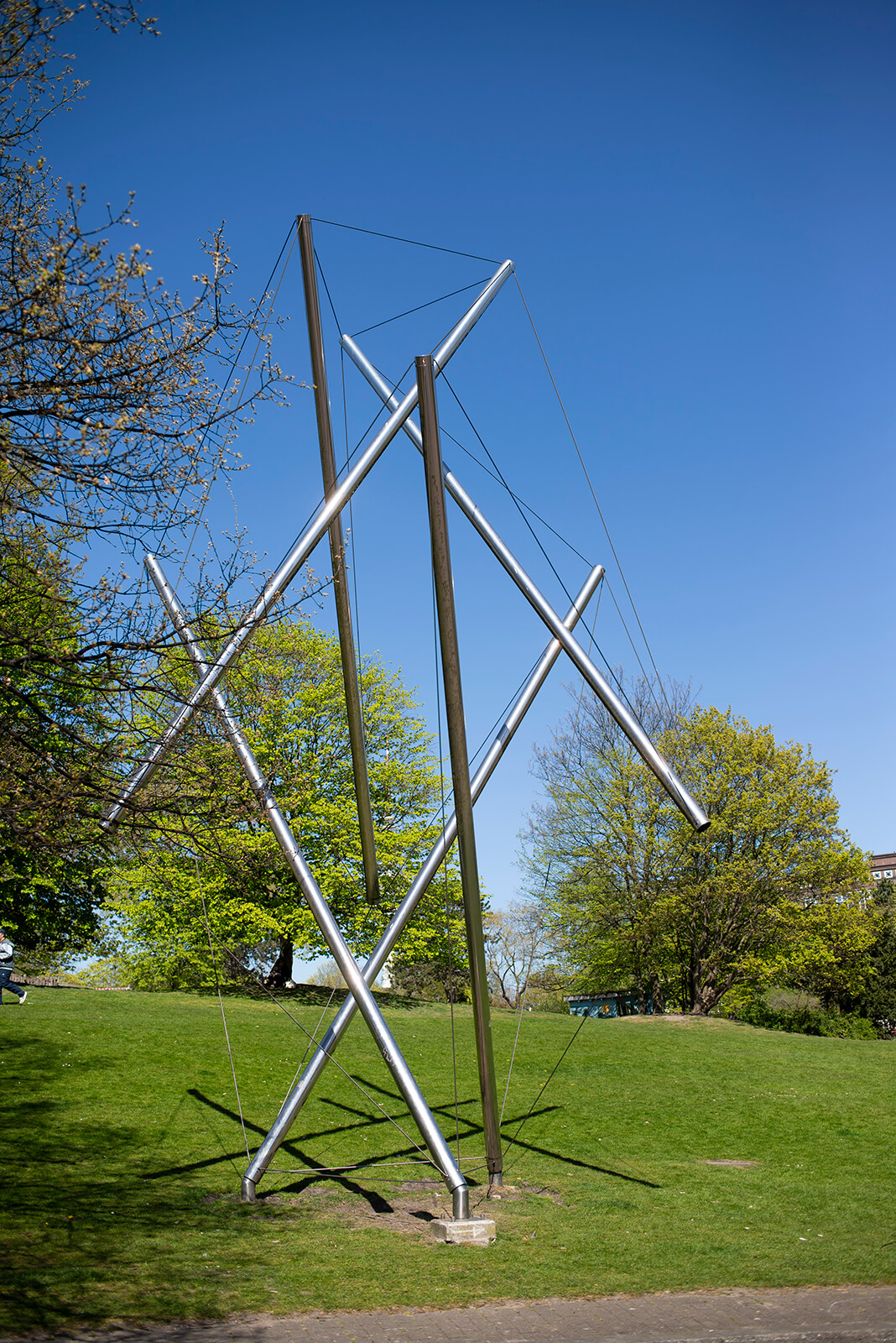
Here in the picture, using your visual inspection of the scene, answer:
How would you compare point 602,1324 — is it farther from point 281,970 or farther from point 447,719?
point 281,970

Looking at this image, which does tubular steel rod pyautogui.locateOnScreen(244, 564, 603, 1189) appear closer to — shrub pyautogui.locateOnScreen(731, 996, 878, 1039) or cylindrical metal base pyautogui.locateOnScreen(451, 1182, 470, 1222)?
cylindrical metal base pyautogui.locateOnScreen(451, 1182, 470, 1222)

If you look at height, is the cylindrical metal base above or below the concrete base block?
above

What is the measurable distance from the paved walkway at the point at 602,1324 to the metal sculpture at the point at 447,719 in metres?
1.65

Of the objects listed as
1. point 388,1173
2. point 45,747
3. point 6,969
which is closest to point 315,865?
point 6,969

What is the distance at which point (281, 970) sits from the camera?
26328 millimetres

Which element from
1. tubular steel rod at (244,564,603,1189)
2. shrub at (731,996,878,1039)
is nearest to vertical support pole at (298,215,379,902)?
tubular steel rod at (244,564,603,1189)

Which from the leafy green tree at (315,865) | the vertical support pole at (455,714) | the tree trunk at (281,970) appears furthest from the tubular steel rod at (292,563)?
the tree trunk at (281,970)

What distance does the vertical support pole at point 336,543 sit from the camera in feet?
30.2

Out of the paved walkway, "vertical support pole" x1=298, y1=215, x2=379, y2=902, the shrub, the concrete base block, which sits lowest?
the paved walkway

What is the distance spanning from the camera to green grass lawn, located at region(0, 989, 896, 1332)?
7027 millimetres

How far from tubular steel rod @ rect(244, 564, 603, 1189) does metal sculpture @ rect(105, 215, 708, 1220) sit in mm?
13

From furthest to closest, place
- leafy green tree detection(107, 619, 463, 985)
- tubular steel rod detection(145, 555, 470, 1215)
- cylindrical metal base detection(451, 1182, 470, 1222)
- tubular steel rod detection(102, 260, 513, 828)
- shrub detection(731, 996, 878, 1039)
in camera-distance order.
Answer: shrub detection(731, 996, 878, 1039) < leafy green tree detection(107, 619, 463, 985) < cylindrical metal base detection(451, 1182, 470, 1222) < tubular steel rod detection(145, 555, 470, 1215) < tubular steel rod detection(102, 260, 513, 828)

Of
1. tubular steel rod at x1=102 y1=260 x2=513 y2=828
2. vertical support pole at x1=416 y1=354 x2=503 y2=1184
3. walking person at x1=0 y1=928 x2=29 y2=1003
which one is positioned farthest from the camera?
→ walking person at x1=0 y1=928 x2=29 y2=1003

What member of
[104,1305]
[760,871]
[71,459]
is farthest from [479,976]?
[760,871]
